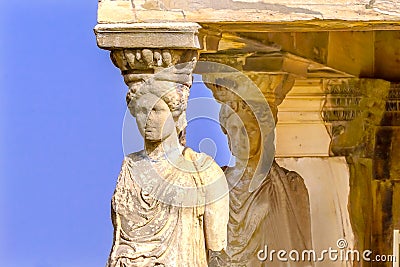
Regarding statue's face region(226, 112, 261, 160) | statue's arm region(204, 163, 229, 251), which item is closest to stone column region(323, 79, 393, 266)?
statue's face region(226, 112, 261, 160)

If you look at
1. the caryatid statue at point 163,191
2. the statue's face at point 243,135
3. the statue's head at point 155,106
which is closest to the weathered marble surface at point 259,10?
the caryatid statue at point 163,191

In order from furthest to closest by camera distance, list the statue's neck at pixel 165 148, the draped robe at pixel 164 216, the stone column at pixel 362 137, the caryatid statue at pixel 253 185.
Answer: the stone column at pixel 362 137 → the caryatid statue at pixel 253 185 → the statue's neck at pixel 165 148 → the draped robe at pixel 164 216

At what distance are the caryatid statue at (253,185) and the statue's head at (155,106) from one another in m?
1.75

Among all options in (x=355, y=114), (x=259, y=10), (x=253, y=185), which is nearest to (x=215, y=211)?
(x=259, y=10)

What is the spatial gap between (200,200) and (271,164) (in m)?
1.98

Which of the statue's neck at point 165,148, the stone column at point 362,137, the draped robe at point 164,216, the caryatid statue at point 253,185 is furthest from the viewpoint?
the stone column at point 362,137

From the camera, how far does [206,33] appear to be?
7672 millimetres

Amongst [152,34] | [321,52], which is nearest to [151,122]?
[152,34]

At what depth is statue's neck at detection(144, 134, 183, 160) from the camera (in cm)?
754

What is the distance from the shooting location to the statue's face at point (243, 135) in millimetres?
9336

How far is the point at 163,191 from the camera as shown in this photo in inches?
294

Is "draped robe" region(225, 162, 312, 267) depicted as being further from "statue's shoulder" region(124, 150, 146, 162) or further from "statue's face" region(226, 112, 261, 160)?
"statue's shoulder" region(124, 150, 146, 162)

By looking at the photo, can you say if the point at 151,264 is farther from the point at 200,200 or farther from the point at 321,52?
the point at 321,52

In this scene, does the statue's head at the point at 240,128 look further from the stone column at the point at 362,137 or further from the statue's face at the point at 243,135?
the stone column at the point at 362,137
